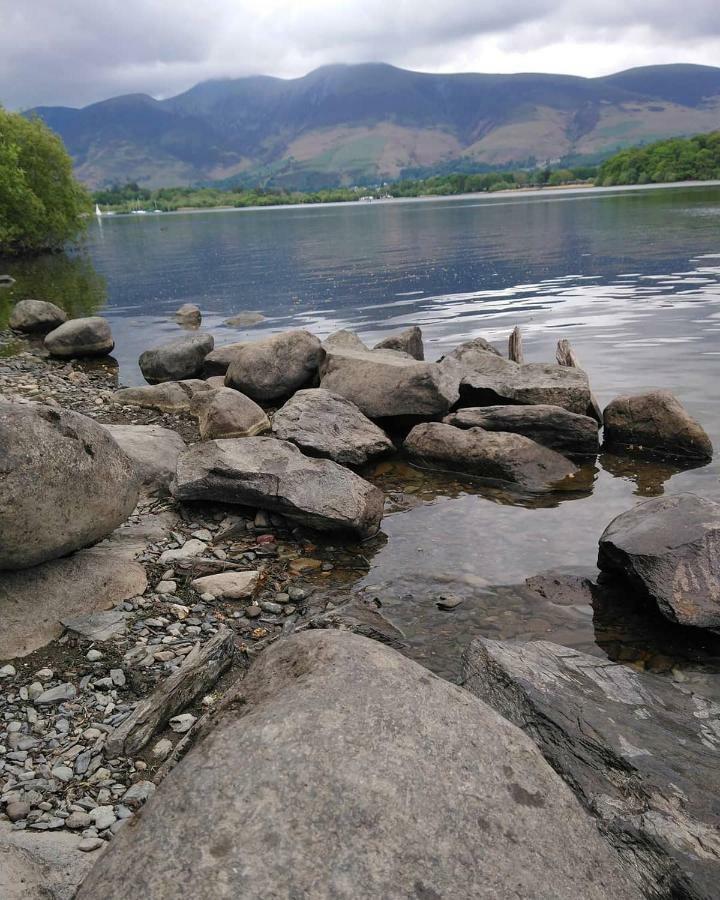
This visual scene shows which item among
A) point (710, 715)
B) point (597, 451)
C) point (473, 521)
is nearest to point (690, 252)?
point (597, 451)

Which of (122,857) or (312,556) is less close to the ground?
(122,857)

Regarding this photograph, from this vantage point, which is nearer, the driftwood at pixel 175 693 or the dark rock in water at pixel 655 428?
the driftwood at pixel 175 693

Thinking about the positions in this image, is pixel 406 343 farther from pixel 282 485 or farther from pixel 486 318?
pixel 282 485

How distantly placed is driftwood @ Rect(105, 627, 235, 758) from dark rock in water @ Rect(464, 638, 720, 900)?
242 cm

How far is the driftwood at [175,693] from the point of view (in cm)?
567

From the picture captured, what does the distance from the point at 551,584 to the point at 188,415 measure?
415 inches

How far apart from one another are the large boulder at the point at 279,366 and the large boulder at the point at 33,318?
16300mm

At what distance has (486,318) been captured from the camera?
29.7 meters

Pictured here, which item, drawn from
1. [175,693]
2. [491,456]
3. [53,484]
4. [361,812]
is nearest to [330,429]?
[491,456]

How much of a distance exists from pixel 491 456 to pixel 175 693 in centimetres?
798

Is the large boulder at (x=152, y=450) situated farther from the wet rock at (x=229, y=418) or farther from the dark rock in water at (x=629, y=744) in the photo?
the dark rock in water at (x=629, y=744)

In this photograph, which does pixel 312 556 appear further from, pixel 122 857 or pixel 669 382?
pixel 669 382

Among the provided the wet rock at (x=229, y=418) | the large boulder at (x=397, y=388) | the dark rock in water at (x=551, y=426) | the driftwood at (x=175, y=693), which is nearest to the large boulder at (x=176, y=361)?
the wet rock at (x=229, y=418)

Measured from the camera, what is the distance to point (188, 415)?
1697 cm
